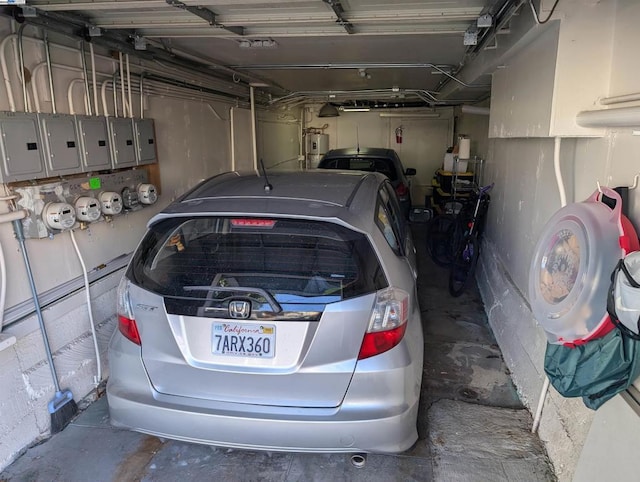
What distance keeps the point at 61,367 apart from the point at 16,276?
0.65m

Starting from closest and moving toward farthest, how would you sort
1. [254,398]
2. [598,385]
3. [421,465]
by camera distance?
[598,385] → [254,398] → [421,465]

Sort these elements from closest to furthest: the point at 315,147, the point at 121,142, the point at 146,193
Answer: the point at 121,142 → the point at 146,193 → the point at 315,147

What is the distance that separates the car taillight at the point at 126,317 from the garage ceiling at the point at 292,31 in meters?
1.48

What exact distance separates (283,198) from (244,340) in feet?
2.37

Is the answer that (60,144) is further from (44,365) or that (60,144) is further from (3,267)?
(44,365)

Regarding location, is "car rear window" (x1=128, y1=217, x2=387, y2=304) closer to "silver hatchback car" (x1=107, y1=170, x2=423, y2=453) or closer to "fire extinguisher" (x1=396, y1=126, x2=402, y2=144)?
"silver hatchback car" (x1=107, y1=170, x2=423, y2=453)

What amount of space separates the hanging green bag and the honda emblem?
1273 millimetres

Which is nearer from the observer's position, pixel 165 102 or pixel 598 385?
pixel 598 385

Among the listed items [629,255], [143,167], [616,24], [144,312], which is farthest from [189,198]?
[616,24]

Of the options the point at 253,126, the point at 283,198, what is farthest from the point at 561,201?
the point at 253,126

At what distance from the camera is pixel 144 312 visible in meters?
2.05

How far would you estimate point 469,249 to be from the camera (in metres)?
5.23

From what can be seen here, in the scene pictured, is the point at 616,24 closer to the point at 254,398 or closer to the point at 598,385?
the point at 598,385

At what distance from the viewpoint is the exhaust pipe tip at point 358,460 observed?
2.35 meters
